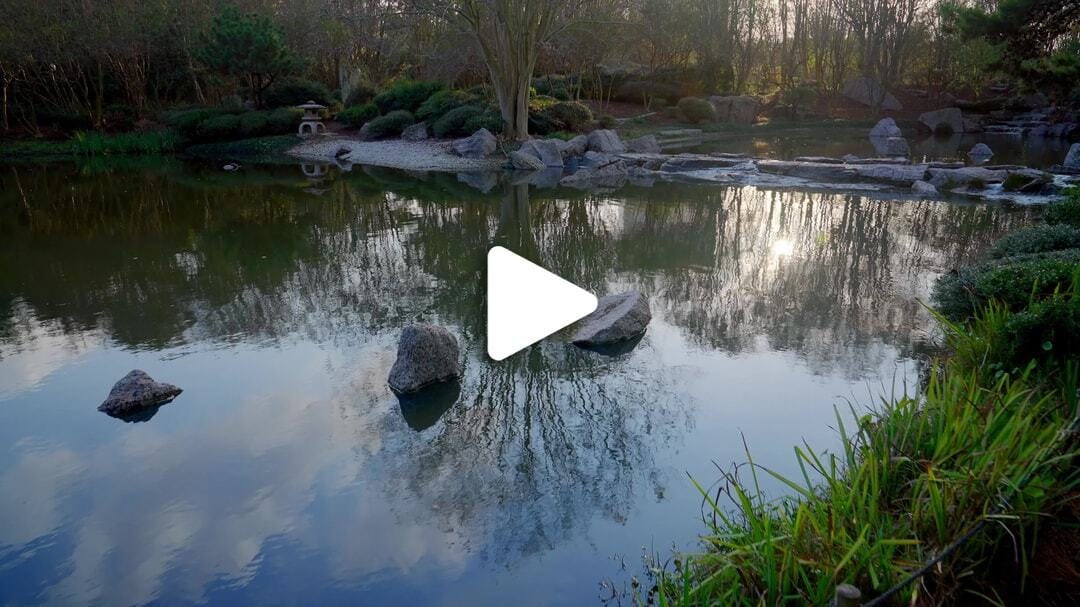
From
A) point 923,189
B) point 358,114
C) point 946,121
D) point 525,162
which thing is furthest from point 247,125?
point 946,121

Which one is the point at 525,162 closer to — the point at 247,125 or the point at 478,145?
the point at 478,145

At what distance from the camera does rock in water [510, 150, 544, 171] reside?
17.5 m

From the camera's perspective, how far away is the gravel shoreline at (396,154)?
1811 centimetres

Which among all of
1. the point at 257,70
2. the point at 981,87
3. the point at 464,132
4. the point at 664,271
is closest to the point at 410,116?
the point at 464,132

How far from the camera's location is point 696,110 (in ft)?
85.9

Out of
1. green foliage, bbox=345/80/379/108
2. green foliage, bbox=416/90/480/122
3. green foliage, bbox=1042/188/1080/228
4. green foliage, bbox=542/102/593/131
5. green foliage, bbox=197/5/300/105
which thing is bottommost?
green foliage, bbox=1042/188/1080/228

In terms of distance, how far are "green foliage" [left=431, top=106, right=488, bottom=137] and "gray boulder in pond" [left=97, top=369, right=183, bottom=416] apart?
54.9 ft

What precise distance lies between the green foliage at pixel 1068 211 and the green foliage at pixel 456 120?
53.1 feet

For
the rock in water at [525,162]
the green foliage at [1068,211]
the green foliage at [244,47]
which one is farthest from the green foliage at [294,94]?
the green foliage at [1068,211]

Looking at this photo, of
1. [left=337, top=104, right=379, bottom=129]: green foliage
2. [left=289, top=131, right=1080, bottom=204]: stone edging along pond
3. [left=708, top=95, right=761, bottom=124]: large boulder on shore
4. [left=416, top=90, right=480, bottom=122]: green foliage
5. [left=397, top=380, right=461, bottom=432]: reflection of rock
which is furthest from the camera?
[left=708, top=95, right=761, bottom=124]: large boulder on shore

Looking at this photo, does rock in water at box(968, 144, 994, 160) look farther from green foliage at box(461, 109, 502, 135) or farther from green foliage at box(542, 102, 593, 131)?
green foliage at box(461, 109, 502, 135)

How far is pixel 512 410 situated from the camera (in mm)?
4871

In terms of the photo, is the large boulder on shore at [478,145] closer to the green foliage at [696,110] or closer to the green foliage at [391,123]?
the green foliage at [391,123]

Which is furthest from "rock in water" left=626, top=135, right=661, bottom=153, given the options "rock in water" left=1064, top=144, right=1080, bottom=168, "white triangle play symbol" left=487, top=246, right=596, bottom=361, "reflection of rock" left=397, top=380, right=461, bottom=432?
"reflection of rock" left=397, top=380, right=461, bottom=432
